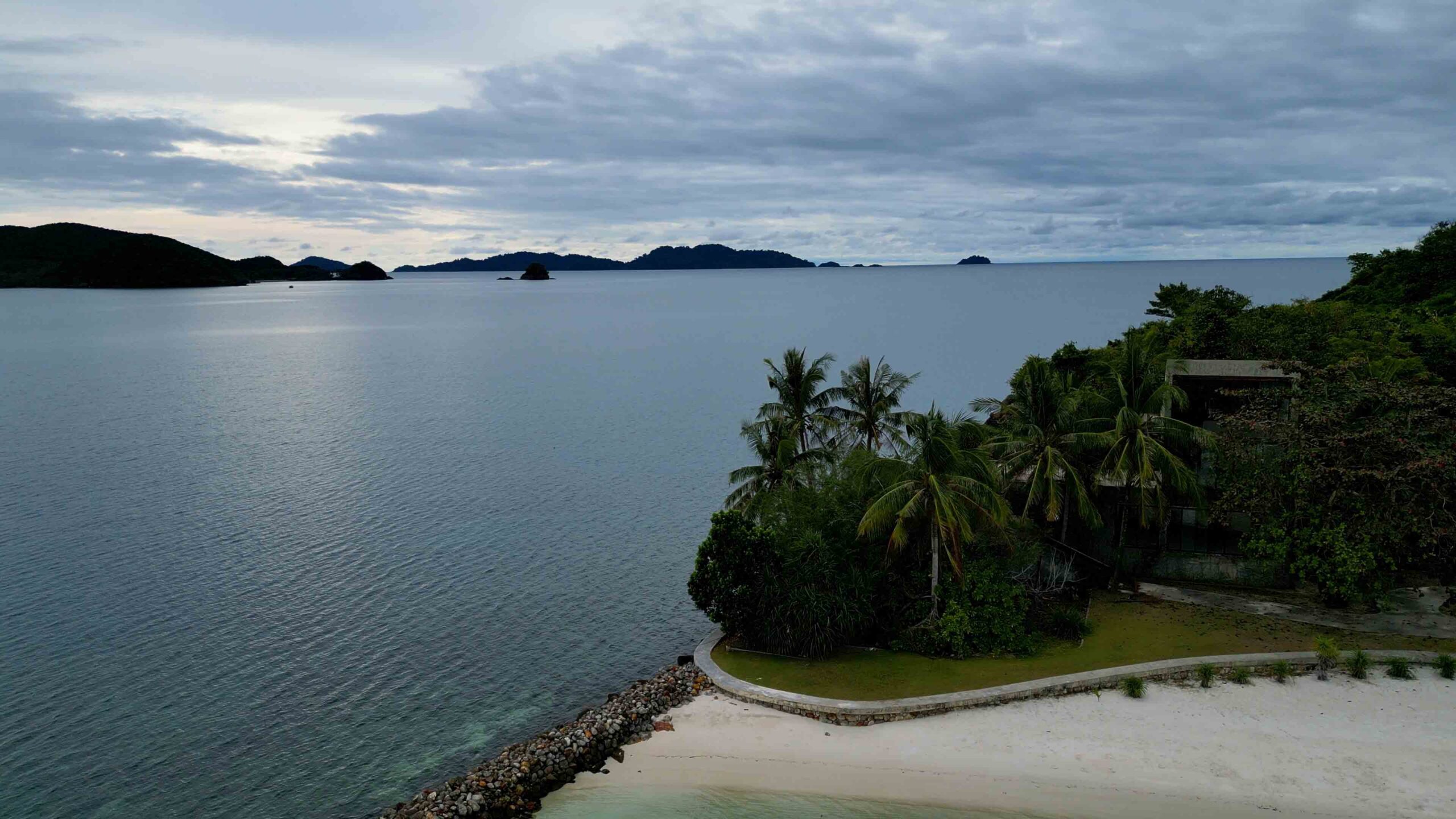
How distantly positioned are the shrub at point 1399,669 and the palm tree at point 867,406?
1646 cm

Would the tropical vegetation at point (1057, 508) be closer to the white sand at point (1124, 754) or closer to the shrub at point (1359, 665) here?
the shrub at point (1359, 665)

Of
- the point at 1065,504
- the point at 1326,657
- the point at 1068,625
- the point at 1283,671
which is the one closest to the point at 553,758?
the point at 1068,625

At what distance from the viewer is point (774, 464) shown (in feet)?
105

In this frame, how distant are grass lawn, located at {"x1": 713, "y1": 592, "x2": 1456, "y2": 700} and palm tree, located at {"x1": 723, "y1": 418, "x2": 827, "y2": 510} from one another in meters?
6.76

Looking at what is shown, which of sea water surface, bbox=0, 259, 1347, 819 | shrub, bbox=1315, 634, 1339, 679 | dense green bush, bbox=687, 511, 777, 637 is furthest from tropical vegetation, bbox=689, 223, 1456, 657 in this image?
sea water surface, bbox=0, 259, 1347, 819

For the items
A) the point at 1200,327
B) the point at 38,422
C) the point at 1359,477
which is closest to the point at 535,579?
the point at 1359,477

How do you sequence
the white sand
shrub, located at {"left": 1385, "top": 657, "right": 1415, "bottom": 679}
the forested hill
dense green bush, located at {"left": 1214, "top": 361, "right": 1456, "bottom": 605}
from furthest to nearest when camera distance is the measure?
1. the forested hill
2. dense green bush, located at {"left": 1214, "top": 361, "right": 1456, "bottom": 605}
3. shrub, located at {"left": 1385, "top": 657, "right": 1415, "bottom": 679}
4. the white sand

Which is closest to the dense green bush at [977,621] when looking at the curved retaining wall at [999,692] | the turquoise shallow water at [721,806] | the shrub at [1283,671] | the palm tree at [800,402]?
the curved retaining wall at [999,692]

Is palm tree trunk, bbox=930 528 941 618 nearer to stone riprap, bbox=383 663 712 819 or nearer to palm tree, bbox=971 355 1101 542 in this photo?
palm tree, bbox=971 355 1101 542

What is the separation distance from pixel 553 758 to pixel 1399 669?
21245 mm

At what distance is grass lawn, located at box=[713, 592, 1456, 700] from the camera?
23.5 meters

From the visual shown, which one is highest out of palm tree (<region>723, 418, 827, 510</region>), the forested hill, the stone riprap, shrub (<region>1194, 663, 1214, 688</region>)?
the forested hill

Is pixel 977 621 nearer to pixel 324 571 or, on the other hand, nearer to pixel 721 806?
pixel 721 806

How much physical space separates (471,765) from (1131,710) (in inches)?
650
